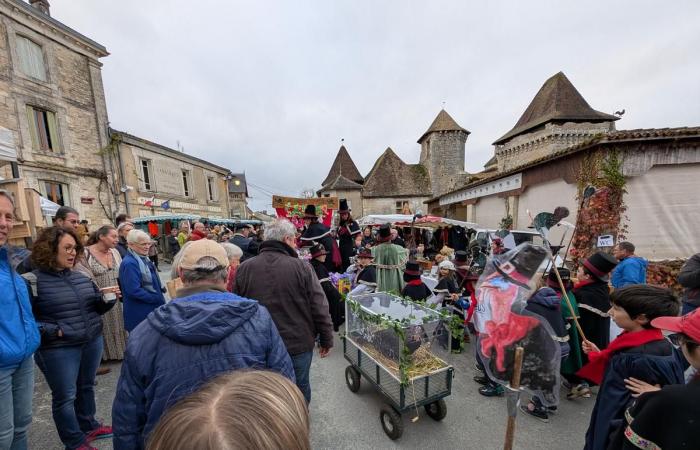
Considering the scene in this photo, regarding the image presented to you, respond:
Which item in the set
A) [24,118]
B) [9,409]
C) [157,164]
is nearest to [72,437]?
[9,409]

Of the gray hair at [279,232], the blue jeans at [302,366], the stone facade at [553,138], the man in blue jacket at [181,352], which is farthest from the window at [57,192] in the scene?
the stone facade at [553,138]

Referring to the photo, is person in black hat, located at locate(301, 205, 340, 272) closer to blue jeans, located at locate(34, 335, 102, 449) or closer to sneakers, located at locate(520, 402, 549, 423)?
blue jeans, located at locate(34, 335, 102, 449)

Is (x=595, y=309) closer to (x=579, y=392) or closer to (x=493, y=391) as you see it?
(x=579, y=392)

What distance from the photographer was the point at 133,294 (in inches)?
115

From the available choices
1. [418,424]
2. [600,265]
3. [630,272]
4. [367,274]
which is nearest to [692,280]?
[600,265]

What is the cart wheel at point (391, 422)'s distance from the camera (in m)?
2.57

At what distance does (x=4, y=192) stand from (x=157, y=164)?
687 inches

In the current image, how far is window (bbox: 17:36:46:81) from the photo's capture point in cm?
1089

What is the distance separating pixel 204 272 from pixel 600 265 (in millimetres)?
4111

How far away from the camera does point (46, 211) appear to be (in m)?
6.84

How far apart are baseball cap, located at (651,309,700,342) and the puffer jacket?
158 inches

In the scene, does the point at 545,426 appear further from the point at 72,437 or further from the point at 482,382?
the point at 72,437

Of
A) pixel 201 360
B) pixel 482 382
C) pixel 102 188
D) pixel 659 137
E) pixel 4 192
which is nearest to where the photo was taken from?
pixel 201 360

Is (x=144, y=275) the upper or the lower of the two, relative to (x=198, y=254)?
lower
